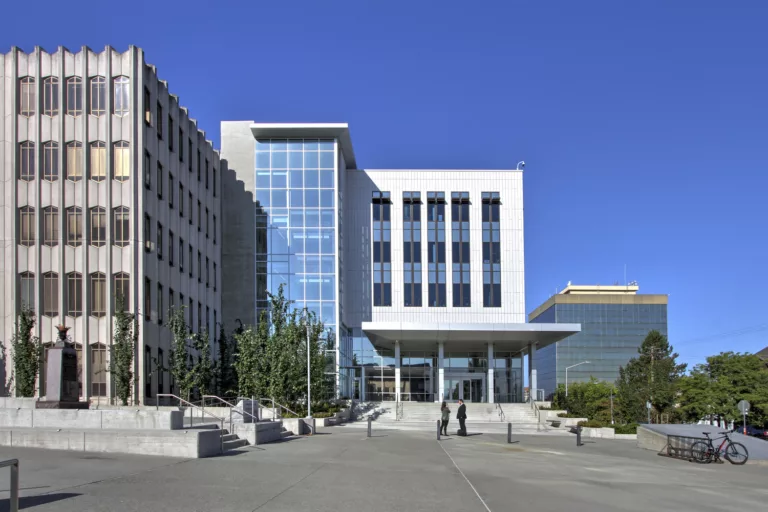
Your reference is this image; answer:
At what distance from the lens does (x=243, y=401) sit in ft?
95.8

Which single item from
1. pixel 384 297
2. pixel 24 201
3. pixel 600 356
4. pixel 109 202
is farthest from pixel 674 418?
pixel 600 356

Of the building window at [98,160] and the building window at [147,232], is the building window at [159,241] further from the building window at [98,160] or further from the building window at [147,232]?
the building window at [98,160]

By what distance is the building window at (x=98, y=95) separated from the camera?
4175cm

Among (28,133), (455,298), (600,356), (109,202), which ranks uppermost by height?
(28,133)

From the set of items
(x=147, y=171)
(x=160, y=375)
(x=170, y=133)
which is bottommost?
(x=160, y=375)

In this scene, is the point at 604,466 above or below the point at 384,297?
below

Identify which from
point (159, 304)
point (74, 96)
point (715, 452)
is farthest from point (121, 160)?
point (715, 452)

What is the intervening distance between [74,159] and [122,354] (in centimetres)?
1118

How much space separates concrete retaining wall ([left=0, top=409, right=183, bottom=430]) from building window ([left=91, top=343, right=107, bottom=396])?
17624 millimetres

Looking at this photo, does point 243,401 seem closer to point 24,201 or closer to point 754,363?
point 24,201

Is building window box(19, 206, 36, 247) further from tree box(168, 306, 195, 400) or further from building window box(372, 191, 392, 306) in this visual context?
building window box(372, 191, 392, 306)

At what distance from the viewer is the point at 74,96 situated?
41875 mm

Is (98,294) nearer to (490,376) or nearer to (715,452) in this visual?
(715,452)

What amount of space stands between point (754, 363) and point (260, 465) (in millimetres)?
58731
